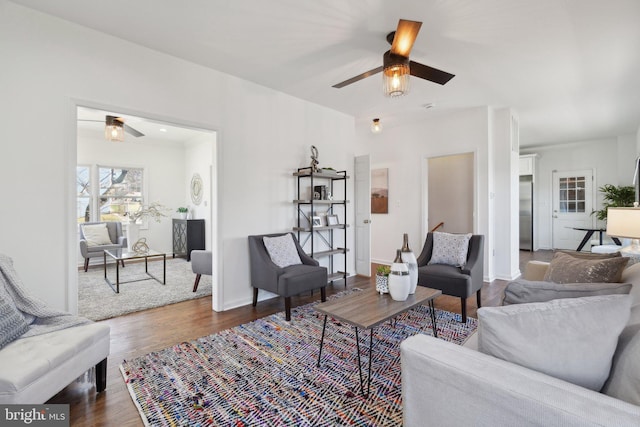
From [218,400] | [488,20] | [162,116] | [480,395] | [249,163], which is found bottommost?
[218,400]

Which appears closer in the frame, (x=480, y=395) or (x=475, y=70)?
(x=480, y=395)

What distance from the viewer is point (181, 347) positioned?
2492 mm

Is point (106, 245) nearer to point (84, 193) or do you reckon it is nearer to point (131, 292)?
point (84, 193)

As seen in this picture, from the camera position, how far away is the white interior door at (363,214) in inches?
194

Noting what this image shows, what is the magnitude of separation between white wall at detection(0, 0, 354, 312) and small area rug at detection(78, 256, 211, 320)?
843mm

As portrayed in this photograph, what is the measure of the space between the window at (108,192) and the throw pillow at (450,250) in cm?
590

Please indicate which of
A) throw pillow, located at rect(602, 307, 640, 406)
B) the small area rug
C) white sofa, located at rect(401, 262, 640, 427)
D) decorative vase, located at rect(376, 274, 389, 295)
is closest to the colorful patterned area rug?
decorative vase, located at rect(376, 274, 389, 295)

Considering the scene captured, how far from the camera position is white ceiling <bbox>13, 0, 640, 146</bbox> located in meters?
2.29

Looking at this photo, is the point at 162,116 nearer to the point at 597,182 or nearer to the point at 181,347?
the point at 181,347

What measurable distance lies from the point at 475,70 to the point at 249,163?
281 cm

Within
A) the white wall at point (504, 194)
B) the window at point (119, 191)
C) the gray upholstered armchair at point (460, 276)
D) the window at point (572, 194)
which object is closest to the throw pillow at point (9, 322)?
Result: the gray upholstered armchair at point (460, 276)

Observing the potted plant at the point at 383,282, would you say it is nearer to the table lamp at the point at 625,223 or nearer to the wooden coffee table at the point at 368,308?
the wooden coffee table at the point at 368,308

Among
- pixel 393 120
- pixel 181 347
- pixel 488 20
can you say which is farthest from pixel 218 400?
pixel 393 120

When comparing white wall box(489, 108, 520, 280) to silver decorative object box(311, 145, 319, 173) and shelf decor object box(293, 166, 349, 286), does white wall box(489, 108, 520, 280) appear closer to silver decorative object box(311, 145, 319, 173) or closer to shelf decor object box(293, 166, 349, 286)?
shelf decor object box(293, 166, 349, 286)
